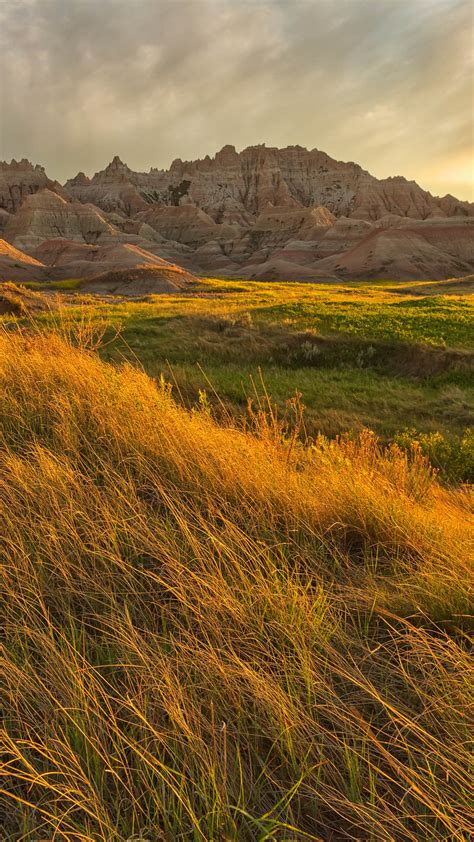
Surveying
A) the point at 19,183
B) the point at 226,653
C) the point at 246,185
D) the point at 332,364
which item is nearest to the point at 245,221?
the point at 246,185

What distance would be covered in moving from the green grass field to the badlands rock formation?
3789cm

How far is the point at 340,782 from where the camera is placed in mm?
1453

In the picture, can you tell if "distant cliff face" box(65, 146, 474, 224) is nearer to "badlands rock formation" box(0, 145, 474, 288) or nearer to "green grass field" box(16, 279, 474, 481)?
"badlands rock formation" box(0, 145, 474, 288)

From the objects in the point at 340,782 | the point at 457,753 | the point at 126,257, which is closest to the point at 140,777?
the point at 340,782

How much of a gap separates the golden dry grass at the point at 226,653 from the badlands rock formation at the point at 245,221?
167 feet

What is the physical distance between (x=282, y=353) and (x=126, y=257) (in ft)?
222

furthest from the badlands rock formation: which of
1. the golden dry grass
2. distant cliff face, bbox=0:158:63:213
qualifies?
the golden dry grass

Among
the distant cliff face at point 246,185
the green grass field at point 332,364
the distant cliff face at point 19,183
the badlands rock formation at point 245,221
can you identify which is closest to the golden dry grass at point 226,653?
the green grass field at point 332,364

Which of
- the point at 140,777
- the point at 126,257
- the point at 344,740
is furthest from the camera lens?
the point at 126,257

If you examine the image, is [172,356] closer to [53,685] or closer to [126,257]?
[53,685]

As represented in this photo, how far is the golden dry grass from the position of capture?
1381 mm

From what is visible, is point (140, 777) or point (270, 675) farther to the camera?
point (270, 675)

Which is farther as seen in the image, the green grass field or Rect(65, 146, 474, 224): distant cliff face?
Rect(65, 146, 474, 224): distant cliff face

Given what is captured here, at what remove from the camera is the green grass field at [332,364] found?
8.40 meters
